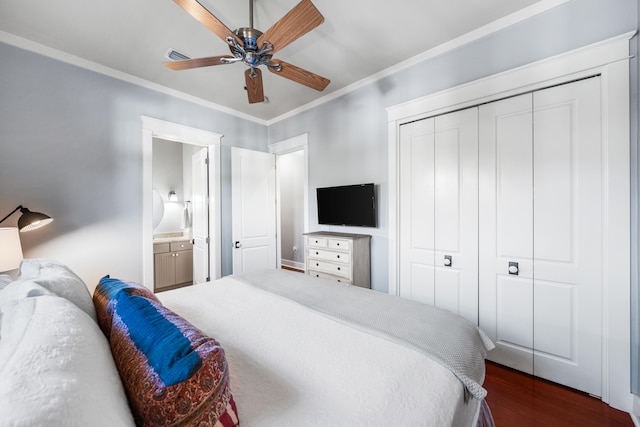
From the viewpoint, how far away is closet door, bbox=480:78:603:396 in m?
1.78

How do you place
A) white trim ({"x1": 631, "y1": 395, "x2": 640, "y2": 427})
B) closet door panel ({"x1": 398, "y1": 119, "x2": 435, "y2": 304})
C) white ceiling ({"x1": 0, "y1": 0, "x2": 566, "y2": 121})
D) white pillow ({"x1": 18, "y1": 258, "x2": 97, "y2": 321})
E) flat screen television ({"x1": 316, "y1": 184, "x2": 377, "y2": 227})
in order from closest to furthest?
white pillow ({"x1": 18, "y1": 258, "x2": 97, "y2": 321}), white trim ({"x1": 631, "y1": 395, "x2": 640, "y2": 427}), white ceiling ({"x1": 0, "y1": 0, "x2": 566, "y2": 121}), closet door panel ({"x1": 398, "y1": 119, "x2": 435, "y2": 304}), flat screen television ({"x1": 316, "y1": 184, "x2": 377, "y2": 227})

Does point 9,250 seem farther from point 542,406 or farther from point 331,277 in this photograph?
point 542,406

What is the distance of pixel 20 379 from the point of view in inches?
17.4

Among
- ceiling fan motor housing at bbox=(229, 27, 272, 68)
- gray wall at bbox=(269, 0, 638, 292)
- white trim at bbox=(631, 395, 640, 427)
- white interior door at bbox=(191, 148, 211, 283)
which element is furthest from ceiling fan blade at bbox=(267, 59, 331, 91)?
white trim at bbox=(631, 395, 640, 427)

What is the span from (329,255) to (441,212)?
1302 mm

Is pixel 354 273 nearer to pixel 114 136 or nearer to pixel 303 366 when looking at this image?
pixel 303 366

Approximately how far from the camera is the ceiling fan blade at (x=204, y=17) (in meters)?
1.39

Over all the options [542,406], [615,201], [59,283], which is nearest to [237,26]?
[59,283]

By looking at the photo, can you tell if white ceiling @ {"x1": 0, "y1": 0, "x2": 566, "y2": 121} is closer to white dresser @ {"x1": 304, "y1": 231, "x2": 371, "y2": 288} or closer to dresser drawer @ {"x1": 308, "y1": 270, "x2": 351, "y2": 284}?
white dresser @ {"x1": 304, "y1": 231, "x2": 371, "y2": 288}

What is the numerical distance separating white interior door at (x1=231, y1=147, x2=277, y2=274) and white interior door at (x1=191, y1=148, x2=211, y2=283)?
36cm

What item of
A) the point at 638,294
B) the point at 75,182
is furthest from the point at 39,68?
the point at 638,294

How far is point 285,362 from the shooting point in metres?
1.01

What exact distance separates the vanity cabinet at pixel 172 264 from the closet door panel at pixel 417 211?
3.42m

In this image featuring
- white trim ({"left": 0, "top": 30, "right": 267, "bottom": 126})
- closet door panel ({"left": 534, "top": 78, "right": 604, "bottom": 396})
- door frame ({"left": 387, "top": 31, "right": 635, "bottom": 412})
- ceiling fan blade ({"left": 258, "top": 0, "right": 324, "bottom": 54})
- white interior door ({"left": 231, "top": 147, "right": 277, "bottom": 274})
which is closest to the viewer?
ceiling fan blade ({"left": 258, "top": 0, "right": 324, "bottom": 54})
